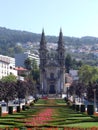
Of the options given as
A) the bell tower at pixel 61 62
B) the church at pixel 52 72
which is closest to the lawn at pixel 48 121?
the church at pixel 52 72

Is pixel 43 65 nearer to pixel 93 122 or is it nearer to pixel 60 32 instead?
pixel 60 32

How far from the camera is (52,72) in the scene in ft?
540

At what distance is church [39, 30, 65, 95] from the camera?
161050 mm

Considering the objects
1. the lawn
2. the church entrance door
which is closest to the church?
the church entrance door

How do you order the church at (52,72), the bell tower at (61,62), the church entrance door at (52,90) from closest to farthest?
the church at (52,72) → the church entrance door at (52,90) → the bell tower at (61,62)

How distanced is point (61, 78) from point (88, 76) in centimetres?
1960

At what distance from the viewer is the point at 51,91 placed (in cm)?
16200

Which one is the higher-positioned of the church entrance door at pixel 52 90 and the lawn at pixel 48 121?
the church entrance door at pixel 52 90

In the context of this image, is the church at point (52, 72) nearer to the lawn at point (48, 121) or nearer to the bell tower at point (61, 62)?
the bell tower at point (61, 62)

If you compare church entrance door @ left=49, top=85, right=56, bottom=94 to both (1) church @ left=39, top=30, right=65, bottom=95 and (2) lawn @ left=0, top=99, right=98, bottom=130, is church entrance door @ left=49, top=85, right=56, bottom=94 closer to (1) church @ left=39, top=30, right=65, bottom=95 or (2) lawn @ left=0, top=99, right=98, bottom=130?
(1) church @ left=39, top=30, right=65, bottom=95

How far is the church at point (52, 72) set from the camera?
6341 inches

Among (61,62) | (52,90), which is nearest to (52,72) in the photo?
(61,62)

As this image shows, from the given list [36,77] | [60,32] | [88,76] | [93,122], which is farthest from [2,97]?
[36,77]

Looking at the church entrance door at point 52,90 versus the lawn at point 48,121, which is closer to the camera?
the lawn at point 48,121
